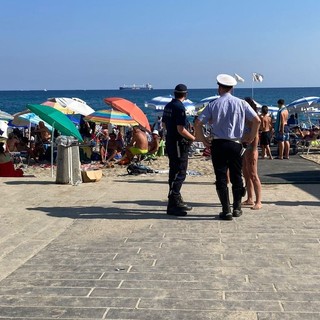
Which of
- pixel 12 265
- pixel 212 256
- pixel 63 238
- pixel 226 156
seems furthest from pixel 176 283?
pixel 226 156

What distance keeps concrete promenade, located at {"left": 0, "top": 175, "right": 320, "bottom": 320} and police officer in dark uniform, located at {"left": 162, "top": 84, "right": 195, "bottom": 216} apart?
0.75 ft

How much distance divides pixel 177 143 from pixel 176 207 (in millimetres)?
752

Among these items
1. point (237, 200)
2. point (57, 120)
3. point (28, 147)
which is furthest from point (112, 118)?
point (237, 200)

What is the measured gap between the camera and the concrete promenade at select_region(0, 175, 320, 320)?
3.40m

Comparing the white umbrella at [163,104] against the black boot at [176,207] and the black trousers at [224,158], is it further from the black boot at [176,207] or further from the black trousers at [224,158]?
the black trousers at [224,158]

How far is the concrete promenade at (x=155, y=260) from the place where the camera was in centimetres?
340

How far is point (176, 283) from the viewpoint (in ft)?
12.6

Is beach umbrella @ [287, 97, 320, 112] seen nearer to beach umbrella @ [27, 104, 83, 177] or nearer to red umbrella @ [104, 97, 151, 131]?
red umbrella @ [104, 97, 151, 131]

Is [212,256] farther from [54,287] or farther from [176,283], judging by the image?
[54,287]

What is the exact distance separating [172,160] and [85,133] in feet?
38.6

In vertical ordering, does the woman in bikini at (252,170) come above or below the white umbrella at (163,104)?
below

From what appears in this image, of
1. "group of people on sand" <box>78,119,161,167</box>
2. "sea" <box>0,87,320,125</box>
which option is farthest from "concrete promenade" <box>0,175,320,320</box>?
"sea" <box>0,87,320,125</box>

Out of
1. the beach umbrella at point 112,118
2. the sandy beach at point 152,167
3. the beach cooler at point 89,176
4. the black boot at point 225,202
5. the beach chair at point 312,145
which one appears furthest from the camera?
the beach chair at point 312,145

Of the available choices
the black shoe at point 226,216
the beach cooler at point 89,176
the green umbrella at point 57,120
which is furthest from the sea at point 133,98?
the black shoe at point 226,216
